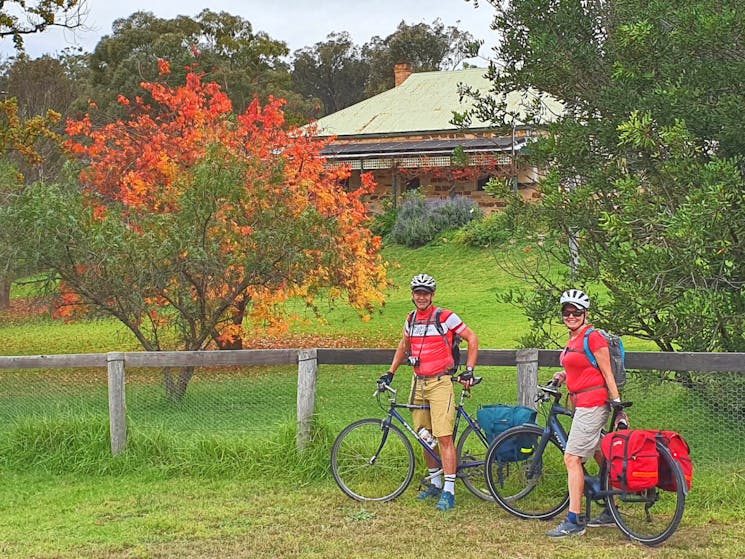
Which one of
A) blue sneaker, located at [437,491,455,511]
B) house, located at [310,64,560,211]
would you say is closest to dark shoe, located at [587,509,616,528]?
blue sneaker, located at [437,491,455,511]

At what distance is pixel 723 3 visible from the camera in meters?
8.52

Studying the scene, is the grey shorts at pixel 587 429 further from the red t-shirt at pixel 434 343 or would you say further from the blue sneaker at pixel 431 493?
the blue sneaker at pixel 431 493

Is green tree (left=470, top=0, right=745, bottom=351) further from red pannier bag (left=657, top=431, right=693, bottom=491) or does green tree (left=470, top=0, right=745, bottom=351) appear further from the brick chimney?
the brick chimney

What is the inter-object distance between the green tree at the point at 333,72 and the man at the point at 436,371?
56619 millimetres

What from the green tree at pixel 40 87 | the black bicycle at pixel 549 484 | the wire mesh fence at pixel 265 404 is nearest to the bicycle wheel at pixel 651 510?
the black bicycle at pixel 549 484

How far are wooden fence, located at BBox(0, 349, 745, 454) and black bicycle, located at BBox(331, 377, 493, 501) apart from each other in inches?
20.1

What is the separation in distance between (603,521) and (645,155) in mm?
3580

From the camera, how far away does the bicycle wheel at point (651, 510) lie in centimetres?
641

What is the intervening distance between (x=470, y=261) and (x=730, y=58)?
1959 centimetres

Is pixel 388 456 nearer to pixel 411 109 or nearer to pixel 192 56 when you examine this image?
pixel 411 109

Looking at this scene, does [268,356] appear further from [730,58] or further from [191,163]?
[191,163]

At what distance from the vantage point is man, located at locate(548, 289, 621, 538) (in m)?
6.66

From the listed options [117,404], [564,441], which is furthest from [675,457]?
[117,404]

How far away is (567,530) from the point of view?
6.68 m
